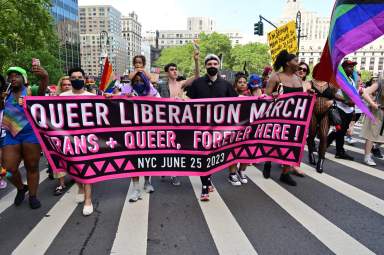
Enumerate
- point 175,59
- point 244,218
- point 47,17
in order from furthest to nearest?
point 175,59 < point 47,17 < point 244,218

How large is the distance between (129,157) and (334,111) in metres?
4.04

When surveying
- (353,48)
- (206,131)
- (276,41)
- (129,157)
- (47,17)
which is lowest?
(129,157)

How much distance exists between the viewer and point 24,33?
1958cm

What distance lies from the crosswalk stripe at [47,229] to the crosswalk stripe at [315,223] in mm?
2926

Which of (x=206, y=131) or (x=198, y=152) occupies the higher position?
(x=206, y=131)

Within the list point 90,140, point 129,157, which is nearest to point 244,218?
point 129,157

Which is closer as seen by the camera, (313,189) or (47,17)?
(313,189)

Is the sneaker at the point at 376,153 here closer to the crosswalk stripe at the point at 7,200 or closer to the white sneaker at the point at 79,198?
the white sneaker at the point at 79,198

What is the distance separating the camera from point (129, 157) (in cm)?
434

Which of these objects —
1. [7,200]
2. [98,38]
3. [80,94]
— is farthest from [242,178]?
[98,38]

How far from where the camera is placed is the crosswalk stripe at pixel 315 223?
324 centimetres

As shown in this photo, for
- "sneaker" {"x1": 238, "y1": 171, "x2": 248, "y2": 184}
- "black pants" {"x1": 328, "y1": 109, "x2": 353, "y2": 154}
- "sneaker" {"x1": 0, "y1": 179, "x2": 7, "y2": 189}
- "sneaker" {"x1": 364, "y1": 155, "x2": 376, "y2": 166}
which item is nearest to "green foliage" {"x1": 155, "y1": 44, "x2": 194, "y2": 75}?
"black pants" {"x1": 328, "y1": 109, "x2": 353, "y2": 154}

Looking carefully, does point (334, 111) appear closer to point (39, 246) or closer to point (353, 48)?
point (353, 48)

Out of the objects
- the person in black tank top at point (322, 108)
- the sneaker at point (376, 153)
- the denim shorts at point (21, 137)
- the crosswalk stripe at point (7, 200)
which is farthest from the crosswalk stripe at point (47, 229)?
the sneaker at point (376, 153)
